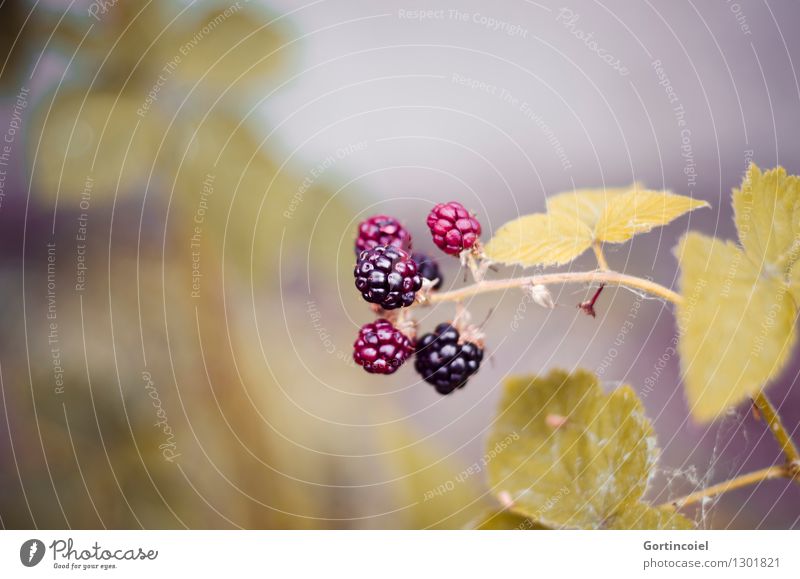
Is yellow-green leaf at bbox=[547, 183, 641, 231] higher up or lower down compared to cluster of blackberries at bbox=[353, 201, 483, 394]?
higher up

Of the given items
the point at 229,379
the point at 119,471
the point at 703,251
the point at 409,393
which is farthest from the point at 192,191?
the point at 703,251

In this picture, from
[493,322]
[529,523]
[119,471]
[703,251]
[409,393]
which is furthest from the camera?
[409,393]

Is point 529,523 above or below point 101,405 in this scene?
below

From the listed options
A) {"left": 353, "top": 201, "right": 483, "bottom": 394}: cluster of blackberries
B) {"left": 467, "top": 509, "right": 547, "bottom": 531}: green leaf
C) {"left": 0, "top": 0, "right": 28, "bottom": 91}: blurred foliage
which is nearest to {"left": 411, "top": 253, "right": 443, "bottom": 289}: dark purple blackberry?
{"left": 353, "top": 201, "right": 483, "bottom": 394}: cluster of blackberries

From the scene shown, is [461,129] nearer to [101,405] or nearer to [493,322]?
[493,322]

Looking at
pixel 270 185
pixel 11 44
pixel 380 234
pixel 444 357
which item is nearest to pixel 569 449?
pixel 444 357

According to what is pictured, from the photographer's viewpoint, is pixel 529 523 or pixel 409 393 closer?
pixel 529 523

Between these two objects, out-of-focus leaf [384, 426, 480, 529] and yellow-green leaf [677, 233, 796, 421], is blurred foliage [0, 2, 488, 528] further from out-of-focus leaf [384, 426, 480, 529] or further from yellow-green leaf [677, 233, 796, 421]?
yellow-green leaf [677, 233, 796, 421]
